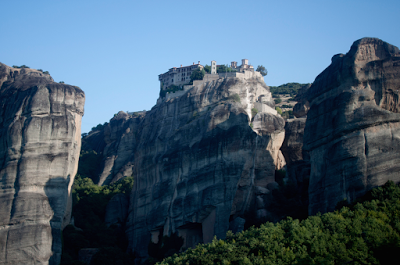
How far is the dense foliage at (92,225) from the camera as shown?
217 ft

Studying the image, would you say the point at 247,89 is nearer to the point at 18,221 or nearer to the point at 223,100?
the point at 223,100

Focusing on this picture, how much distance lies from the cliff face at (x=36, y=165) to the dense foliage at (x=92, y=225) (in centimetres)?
205

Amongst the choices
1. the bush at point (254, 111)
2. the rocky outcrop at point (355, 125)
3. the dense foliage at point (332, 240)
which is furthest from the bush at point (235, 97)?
the dense foliage at point (332, 240)

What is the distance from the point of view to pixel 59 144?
2611 inches

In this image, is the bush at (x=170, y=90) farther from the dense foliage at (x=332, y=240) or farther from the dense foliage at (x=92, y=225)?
the dense foliage at (x=332, y=240)

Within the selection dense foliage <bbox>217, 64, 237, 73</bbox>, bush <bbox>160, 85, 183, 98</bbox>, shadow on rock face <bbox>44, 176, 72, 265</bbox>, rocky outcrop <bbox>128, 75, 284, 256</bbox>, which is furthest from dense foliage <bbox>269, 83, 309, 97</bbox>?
shadow on rock face <bbox>44, 176, 72, 265</bbox>

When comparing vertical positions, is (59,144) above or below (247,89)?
below

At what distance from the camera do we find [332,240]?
143ft

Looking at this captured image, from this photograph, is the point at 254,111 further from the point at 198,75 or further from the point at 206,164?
the point at 198,75

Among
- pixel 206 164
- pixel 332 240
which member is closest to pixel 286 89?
pixel 206 164

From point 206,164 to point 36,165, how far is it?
18092 millimetres

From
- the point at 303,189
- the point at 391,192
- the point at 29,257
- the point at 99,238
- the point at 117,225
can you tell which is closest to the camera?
the point at 391,192

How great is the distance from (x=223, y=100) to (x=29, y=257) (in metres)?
27.4

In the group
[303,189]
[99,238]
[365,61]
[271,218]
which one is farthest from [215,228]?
[365,61]
